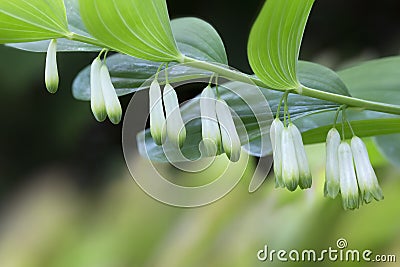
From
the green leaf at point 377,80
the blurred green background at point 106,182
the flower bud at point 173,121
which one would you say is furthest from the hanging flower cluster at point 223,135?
the blurred green background at point 106,182

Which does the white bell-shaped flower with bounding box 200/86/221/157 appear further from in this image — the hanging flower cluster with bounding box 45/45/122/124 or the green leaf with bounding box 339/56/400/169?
the green leaf with bounding box 339/56/400/169

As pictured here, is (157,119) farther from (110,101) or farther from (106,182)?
(106,182)

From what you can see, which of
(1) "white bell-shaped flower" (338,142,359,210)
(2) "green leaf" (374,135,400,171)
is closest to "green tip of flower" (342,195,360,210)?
(1) "white bell-shaped flower" (338,142,359,210)

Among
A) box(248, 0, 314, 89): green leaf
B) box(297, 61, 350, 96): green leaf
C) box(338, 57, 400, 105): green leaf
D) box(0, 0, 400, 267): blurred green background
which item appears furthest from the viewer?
box(0, 0, 400, 267): blurred green background

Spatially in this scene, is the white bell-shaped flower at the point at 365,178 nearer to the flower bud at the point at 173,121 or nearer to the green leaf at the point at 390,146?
the flower bud at the point at 173,121

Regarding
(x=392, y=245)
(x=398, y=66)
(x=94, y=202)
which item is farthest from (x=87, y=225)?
(x=398, y=66)

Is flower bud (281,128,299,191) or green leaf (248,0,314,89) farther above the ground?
green leaf (248,0,314,89)

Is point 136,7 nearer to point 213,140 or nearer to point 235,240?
point 213,140

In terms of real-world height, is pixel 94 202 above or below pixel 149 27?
above
